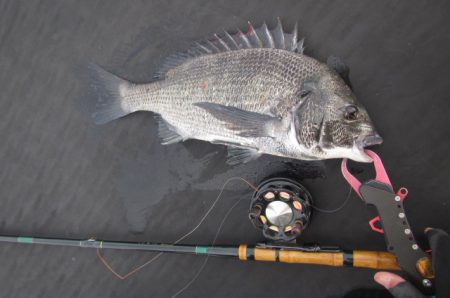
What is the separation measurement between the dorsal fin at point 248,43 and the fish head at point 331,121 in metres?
0.32

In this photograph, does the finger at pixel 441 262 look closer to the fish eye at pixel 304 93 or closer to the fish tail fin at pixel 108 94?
the fish eye at pixel 304 93

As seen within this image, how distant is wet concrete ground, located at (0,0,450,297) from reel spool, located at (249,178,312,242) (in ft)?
0.57

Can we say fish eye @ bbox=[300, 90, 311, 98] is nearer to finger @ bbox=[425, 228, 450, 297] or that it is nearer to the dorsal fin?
the dorsal fin

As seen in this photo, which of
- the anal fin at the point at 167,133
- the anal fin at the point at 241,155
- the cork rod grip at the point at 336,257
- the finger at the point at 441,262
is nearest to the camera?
the finger at the point at 441,262

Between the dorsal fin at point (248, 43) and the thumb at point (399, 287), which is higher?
the dorsal fin at point (248, 43)

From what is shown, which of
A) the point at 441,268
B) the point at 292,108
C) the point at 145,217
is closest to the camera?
the point at 441,268

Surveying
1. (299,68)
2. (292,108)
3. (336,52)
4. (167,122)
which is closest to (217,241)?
(167,122)

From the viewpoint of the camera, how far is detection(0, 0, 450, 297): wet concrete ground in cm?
183

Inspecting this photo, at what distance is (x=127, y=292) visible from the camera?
7.03 feet

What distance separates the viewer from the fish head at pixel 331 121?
152 cm

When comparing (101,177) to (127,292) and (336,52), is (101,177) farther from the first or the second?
(336,52)

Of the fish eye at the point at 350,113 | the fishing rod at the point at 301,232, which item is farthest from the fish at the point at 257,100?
the fishing rod at the point at 301,232

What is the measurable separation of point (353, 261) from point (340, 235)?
273 millimetres

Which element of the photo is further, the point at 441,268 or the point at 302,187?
the point at 302,187
